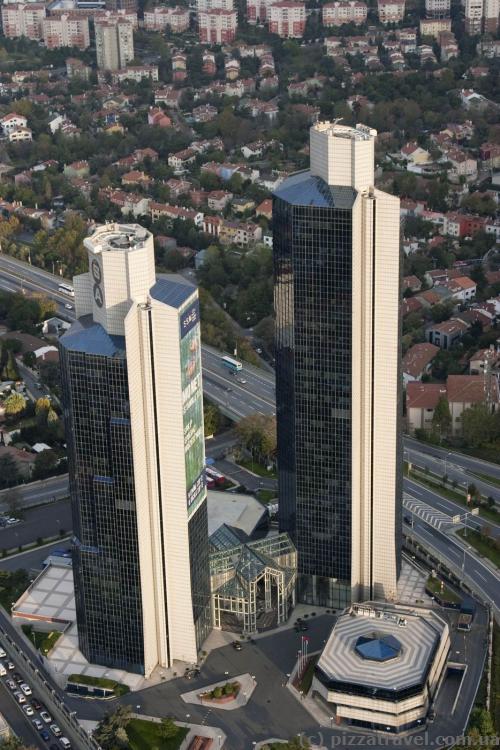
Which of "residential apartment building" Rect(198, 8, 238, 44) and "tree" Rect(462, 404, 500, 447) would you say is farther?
"residential apartment building" Rect(198, 8, 238, 44)

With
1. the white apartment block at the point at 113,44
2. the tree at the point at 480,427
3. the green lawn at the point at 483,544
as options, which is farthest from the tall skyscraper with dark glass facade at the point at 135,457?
the white apartment block at the point at 113,44

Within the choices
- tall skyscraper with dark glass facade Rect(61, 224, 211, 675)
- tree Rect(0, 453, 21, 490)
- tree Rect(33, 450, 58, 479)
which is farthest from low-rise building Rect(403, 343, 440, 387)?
tall skyscraper with dark glass facade Rect(61, 224, 211, 675)

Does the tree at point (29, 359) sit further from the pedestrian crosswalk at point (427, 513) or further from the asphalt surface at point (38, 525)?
the pedestrian crosswalk at point (427, 513)

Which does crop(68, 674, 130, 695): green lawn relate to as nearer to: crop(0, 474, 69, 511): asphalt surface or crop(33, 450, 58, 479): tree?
crop(0, 474, 69, 511): asphalt surface

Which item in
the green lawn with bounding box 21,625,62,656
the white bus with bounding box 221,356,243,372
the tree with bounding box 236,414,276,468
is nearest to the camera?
the green lawn with bounding box 21,625,62,656

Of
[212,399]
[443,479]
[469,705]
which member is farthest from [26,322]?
[469,705]

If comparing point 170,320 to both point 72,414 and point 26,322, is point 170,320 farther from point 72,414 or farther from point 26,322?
point 26,322

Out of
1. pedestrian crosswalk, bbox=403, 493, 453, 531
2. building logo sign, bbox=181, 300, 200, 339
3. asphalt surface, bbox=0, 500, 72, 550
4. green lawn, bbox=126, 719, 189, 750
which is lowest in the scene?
asphalt surface, bbox=0, 500, 72, 550
